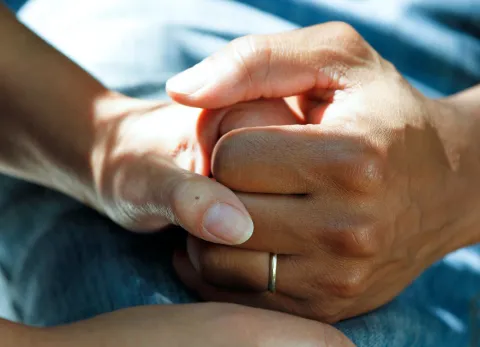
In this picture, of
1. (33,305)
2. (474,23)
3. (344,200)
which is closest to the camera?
(344,200)

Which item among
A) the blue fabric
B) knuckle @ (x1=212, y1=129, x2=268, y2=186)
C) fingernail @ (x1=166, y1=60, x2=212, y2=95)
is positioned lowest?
the blue fabric

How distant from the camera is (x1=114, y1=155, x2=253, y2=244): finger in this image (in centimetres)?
67

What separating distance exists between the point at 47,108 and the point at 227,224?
1.13 feet

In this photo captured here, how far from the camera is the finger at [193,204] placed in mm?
667

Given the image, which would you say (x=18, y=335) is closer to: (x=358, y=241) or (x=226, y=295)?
(x=226, y=295)

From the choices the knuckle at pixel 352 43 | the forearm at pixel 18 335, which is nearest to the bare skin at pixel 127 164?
the forearm at pixel 18 335

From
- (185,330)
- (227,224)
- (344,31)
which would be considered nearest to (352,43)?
(344,31)

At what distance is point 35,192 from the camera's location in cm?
92

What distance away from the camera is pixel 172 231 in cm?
85

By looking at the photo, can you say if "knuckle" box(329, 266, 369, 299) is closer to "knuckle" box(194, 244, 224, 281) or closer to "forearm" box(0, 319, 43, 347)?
"knuckle" box(194, 244, 224, 281)

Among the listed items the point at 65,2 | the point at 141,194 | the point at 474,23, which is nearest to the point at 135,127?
the point at 141,194

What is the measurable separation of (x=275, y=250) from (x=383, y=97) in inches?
8.8

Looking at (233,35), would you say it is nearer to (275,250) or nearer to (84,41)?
(84,41)

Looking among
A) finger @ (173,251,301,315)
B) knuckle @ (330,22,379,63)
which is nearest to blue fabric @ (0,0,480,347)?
finger @ (173,251,301,315)
